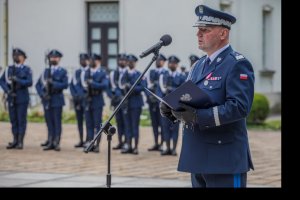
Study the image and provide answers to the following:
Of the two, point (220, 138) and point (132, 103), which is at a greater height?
point (132, 103)

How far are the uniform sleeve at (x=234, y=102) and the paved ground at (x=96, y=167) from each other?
15.1ft

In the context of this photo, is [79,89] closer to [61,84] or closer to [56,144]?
[61,84]

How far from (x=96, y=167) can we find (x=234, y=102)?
6826 millimetres

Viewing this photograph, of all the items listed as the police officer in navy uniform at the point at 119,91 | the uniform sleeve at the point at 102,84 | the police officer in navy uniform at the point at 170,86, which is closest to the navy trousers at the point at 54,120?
the uniform sleeve at the point at 102,84

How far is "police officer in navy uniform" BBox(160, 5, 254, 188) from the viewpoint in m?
5.01

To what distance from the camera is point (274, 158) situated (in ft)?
42.6

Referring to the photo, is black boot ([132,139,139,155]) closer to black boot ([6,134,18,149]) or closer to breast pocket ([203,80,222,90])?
black boot ([6,134,18,149])

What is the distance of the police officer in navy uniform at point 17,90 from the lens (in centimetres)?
1388

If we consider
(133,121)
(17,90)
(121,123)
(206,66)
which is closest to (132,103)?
(133,121)

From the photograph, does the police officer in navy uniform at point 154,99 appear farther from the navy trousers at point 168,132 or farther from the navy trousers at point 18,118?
the navy trousers at point 18,118

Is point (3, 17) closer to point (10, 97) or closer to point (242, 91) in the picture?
point (10, 97)

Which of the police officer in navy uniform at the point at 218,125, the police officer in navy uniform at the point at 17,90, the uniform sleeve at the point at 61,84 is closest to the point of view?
the police officer in navy uniform at the point at 218,125

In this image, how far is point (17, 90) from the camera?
14.1m

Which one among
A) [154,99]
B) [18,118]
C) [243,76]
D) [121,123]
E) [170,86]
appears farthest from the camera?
[121,123]
